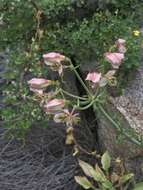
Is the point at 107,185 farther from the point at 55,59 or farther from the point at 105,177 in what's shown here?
the point at 55,59

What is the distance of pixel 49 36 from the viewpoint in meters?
2.09

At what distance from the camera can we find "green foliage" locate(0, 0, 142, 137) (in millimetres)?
2029

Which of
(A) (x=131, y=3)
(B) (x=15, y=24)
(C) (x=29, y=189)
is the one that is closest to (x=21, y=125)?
(C) (x=29, y=189)

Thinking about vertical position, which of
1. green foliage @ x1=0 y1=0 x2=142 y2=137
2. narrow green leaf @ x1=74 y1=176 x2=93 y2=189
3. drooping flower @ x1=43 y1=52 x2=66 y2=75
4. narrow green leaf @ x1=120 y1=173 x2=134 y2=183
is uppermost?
drooping flower @ x1=43 y1=52 x2=66 y2=75

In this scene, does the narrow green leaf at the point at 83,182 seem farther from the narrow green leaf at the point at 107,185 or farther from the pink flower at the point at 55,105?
the pink flower at the point at 55,105

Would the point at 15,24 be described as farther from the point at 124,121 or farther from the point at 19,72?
the point at 124,121

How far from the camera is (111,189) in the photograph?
181 cm

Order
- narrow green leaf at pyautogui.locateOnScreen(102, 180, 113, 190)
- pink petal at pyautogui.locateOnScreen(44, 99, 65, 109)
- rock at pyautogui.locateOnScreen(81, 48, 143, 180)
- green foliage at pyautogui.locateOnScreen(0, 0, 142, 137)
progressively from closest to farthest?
pink petal at pyautogui.locateOnScreen(44, 99, 65, 109), narrow green leaf at pyautogui.locateOnScreen(102, 180, 113, 190), rock at pyautogui.locateOnScreen(81, 48, 143, 180), green foliage at pyautogui.locateOnScreen(0, 0, 142, 137)

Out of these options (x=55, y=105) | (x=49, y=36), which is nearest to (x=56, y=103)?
(x=55, y=105)

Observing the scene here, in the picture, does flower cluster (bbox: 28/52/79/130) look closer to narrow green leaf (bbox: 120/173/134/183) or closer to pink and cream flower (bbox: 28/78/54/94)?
pink and cream flower (bbox: 28/78/54/94)

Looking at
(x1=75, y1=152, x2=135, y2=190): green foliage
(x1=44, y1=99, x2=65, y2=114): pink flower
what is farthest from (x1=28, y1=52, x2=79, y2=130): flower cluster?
(x1=75, y1=152, x2=135, y2=190): green foliage

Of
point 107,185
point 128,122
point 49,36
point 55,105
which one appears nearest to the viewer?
point 55,105

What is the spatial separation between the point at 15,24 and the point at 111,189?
30.9 inches

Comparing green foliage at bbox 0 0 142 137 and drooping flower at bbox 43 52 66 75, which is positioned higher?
drooping flower at bbox 43 52 66 75
